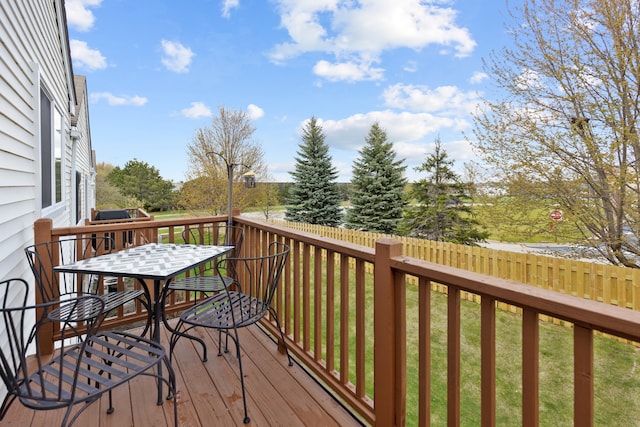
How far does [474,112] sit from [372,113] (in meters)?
8.53

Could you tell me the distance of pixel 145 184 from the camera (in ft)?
91.9

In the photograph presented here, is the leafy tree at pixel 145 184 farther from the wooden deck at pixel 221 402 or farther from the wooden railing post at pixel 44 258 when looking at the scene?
the wooden deck at pixel 221 402

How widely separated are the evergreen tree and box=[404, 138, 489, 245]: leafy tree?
5579 mm

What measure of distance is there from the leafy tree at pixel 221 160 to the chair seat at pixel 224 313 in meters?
11.9

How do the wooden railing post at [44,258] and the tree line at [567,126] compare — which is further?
the tree line at [567,126]

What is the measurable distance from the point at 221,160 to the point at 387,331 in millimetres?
13778

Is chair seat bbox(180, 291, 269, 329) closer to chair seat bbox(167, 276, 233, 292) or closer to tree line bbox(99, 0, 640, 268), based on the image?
chair seat bbox(167, 276, 233, 292)

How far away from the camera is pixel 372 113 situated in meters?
14.6

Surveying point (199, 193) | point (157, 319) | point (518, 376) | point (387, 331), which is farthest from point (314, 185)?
point (387, 331)

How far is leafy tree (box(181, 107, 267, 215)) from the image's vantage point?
45.4 feet

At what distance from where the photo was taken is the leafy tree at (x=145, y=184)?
2758 centimetres

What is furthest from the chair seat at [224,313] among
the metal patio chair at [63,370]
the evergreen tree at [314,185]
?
the evergreen tree at [314,185]

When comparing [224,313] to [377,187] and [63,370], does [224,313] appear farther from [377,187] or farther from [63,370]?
[377,187]

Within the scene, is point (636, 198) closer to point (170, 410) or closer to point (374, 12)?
point (170, 410)
